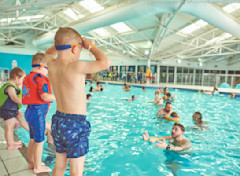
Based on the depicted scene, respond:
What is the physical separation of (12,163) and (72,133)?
1.43 meters

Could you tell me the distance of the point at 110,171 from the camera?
275 centimetres

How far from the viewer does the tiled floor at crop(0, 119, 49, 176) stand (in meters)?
1.86

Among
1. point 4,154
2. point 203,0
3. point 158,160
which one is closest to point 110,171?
point 158,160

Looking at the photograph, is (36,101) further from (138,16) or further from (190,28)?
(190,28)

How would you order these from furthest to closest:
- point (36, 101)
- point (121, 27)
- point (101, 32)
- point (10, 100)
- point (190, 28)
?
point (101, 32) → point (121, 27) → point (190, 28) → point (10, 100) → point (36, 101)

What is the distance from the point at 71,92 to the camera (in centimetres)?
123

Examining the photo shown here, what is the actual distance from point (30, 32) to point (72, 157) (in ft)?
70.8

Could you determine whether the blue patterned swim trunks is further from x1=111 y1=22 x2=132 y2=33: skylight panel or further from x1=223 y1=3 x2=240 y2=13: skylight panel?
x1=111 y1=22 x2=132 y2=33: skylight panel

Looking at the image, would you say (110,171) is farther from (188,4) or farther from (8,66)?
(8,66)

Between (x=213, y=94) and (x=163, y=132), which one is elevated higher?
(x=213, y=94)

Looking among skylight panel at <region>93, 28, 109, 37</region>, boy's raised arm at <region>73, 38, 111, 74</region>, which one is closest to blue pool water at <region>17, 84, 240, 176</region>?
boy's raised arm at <region>73, 38, 111, 74</region>

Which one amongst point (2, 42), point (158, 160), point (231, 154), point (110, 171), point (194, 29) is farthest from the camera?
point (2, 42)

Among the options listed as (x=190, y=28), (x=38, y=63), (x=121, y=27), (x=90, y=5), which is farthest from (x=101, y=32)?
(x=38, y=63)

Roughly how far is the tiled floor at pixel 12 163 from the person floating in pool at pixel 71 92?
99 centimetres
